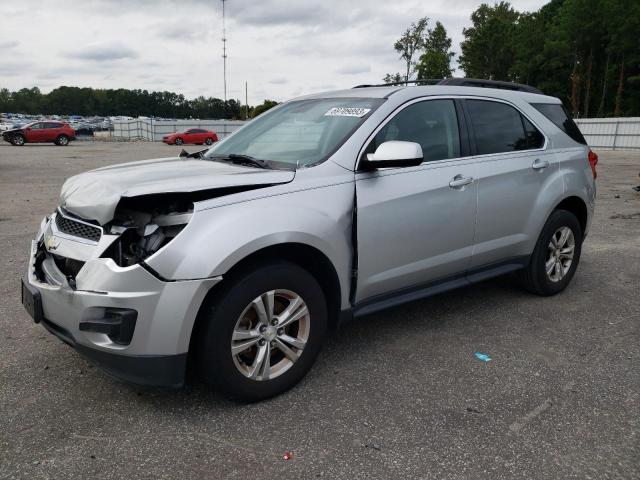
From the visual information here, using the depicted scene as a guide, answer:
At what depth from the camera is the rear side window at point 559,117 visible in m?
4.71

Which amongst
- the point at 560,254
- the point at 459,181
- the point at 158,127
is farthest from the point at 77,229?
the point at 158,127

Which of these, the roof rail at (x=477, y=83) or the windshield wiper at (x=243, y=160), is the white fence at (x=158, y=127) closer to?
the roof rail at (x=477, y=83)

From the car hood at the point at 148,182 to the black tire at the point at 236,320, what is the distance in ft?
1.56

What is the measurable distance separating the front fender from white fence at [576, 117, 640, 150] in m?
33.7

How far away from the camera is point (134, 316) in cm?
254

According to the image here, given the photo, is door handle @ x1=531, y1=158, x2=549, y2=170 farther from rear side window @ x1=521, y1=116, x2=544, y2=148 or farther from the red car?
the red car

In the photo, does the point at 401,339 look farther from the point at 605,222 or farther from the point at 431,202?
the point at 605,222

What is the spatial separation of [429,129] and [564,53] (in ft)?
200

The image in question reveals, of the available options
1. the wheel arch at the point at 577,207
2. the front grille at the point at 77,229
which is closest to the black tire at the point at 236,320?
the front grille at the point at 77,229

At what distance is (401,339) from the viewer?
3898 mm

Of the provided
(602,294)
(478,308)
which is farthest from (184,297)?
(602,294)

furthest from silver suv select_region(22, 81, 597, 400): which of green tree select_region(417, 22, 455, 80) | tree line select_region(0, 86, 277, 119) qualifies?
tree line select_region(0, 86, 277, 119)

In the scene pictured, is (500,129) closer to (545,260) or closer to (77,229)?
(545,260)

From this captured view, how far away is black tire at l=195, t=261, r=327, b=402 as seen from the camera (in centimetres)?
271
